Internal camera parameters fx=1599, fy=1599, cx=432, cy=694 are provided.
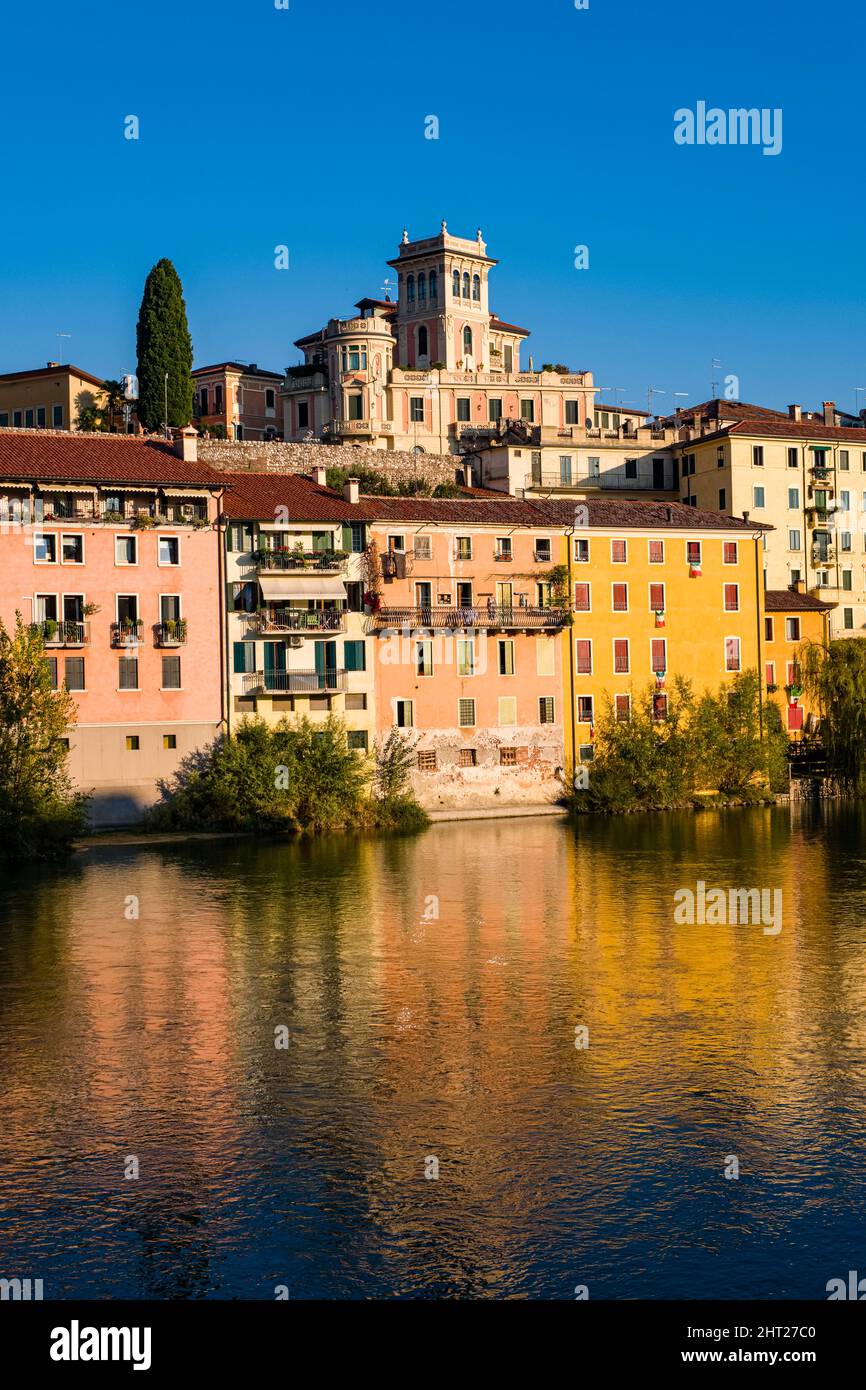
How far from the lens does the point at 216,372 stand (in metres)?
102

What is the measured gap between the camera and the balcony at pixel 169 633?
5409cm

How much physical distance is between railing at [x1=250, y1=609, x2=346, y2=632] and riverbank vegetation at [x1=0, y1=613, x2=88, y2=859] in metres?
8.20

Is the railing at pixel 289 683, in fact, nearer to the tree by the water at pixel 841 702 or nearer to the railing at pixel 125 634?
the railing at pixel 125 634

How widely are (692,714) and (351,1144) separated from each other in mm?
42460

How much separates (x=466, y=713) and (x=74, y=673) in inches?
574

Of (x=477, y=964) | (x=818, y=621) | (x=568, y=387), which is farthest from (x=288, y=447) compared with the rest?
(x=477, y=964)

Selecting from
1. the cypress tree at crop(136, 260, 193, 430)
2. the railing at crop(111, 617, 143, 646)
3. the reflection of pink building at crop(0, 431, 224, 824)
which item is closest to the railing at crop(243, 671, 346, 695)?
the reflection of pink building at crop(0, 431, 224, 824)

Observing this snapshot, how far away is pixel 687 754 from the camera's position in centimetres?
6150

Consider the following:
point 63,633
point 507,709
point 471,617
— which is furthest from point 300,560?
point 507,709

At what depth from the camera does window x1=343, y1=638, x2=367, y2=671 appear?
57188 millimetres

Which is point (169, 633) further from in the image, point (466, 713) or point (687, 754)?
point (687, 754)

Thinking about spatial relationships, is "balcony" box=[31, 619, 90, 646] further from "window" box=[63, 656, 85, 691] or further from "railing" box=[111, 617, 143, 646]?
"railing" box=[111, 617, 143, 646]

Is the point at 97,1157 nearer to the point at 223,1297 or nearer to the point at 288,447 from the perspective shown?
the point at 223,1297

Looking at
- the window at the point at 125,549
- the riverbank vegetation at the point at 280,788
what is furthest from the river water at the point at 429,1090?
the window at the point at 125,549
